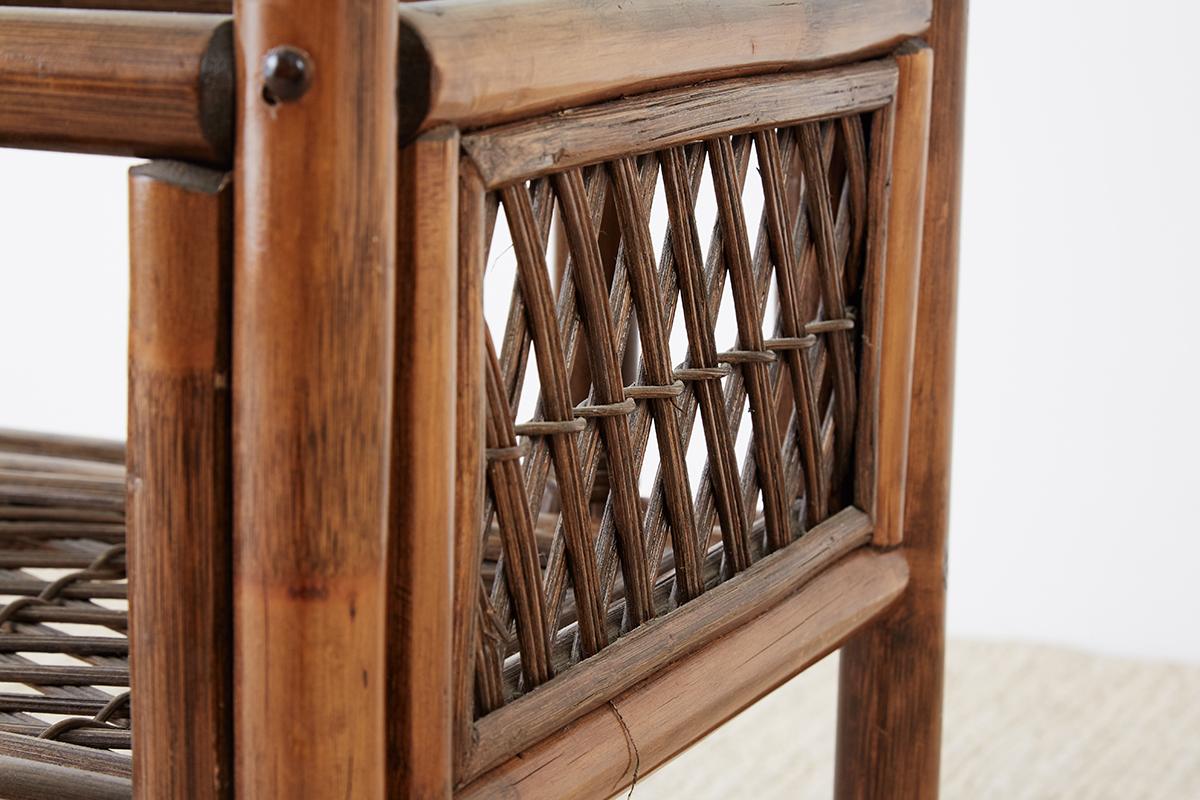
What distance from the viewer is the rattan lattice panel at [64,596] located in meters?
0.61

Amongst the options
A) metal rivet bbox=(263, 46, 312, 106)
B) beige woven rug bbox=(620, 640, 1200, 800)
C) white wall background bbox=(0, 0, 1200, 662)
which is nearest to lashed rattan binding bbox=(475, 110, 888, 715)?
metal rivet bbox=(263, 46, 312, 106)

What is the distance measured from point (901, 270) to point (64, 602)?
18.5 inches

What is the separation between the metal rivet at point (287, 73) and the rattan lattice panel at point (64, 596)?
0.29 meters

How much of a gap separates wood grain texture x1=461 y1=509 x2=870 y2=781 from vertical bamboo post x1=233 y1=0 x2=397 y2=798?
0.31 ft

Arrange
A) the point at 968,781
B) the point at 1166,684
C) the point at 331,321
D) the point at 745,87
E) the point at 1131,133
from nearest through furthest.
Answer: the point at 331,321
the point at 745,87
the point at 968,781
the point at 1166,684
the point at 1131,133

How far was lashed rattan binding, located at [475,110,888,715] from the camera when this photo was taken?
1.71ft

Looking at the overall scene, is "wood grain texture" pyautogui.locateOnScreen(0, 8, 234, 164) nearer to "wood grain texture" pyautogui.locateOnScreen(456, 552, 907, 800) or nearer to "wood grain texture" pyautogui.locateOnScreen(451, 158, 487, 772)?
"wood grain texture" pyautogui.locateOnScreen(451, 158, 487, 772)

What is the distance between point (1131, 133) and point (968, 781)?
92cm

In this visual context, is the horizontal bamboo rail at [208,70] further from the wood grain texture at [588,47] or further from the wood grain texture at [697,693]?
the wood grain texture at [697,693]

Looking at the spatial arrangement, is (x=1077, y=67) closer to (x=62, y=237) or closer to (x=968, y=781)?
(x=968, y=781)

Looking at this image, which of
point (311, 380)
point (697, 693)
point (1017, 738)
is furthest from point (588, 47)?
point (1017, 738)

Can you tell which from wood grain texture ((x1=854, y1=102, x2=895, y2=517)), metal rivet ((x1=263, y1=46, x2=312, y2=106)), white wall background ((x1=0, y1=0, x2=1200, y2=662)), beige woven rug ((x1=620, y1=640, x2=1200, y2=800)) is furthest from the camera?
white wall background ((x1=0, y1=0, x2=1200, y2=662))

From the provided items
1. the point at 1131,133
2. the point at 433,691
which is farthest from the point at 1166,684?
the point at 433,691

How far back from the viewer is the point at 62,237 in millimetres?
2467
